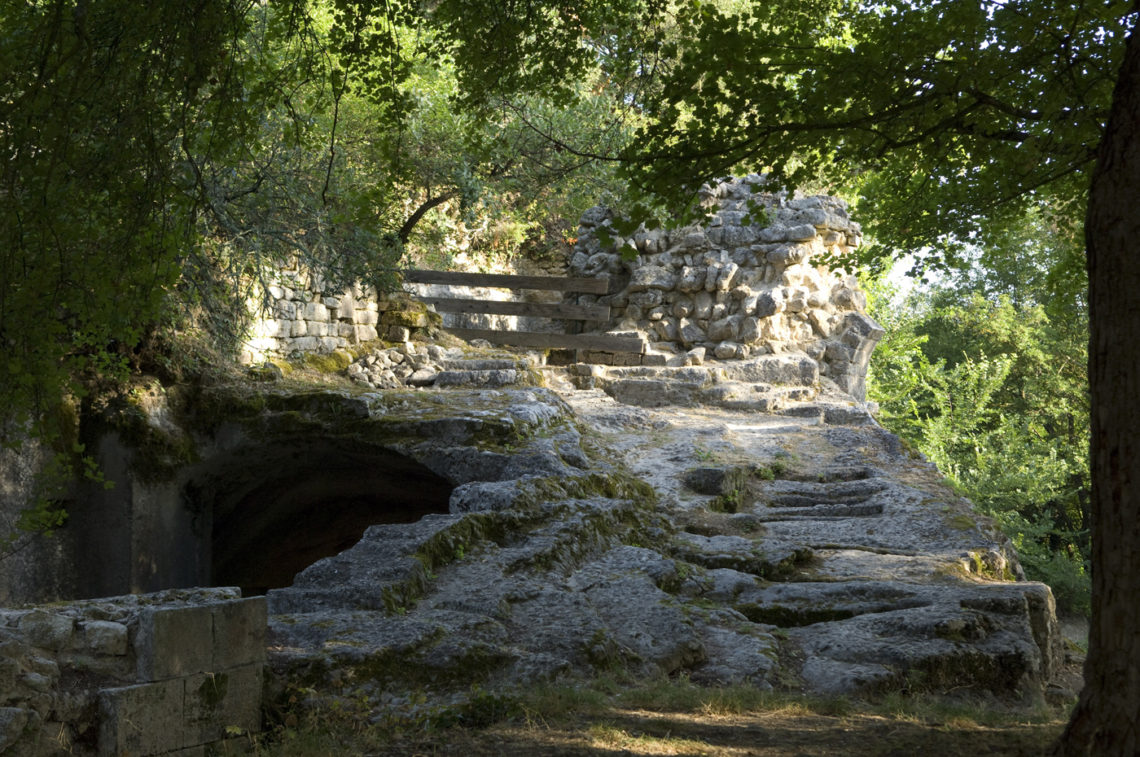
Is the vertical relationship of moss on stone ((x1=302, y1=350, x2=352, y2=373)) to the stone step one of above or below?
above

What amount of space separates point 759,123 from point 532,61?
1747mm

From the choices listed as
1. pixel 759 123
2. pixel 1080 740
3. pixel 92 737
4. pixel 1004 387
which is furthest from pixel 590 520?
pixel 1004 387

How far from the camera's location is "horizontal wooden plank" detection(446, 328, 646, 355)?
17.5 metres

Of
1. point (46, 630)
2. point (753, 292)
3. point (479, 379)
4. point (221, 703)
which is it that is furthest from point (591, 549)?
point (753, 292)

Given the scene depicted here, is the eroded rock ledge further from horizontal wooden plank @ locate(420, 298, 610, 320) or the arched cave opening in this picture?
horizontal wooden plank @ locate(420, 298, 610, 320)

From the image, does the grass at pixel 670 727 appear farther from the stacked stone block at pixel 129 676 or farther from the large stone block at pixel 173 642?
the large stone block at pixel 173 642

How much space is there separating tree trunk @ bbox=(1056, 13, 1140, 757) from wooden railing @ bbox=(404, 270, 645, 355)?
13996mm

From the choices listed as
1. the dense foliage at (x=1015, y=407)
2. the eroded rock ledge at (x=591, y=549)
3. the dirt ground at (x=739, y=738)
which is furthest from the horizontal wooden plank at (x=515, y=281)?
the dirt ground at (x=739, y=738)

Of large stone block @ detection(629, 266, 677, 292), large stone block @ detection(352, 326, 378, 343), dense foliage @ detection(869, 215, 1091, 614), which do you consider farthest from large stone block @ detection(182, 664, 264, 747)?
dense foliage @ detection(869, 215, 1091, 614)

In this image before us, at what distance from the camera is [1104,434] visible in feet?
11.0

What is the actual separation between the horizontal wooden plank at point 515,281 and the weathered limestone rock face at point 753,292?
54 cm

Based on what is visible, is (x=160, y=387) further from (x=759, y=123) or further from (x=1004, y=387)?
(x=1004, y=387)

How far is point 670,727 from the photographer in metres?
4.65

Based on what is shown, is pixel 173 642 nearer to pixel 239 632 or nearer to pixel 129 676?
pixel 129 676
